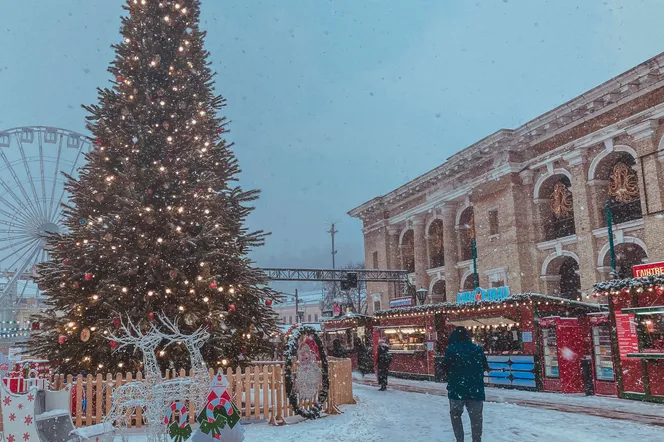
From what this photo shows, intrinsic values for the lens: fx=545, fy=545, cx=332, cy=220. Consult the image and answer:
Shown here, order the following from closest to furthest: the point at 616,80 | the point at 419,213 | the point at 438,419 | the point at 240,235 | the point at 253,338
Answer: the point at 438,419, the point at 253,338, the point at 240,235, the point at 616,80, the point at 419,213

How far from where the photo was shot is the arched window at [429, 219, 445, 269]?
3734 cm

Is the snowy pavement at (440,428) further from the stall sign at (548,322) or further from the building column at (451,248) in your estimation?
the building column at (451,248)

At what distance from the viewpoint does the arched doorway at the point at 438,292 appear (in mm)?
37469

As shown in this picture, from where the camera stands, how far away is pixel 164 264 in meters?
10.7

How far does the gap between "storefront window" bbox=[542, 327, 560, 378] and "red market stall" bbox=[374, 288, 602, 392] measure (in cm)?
3

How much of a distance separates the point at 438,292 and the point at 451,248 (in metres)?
4.61

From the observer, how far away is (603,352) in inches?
635

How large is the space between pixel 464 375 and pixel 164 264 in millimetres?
6104

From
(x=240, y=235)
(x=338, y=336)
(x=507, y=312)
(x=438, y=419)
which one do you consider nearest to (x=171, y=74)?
(x=240, y=235)

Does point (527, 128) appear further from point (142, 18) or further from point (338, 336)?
point (142, 18)

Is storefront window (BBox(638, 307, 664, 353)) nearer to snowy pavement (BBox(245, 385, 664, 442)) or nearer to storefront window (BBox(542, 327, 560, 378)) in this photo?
storefront window (BBox(542, 327, 560, 378))

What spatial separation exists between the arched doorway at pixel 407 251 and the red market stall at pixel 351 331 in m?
9.08

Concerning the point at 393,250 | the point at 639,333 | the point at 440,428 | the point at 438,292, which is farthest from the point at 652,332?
the point at 393,250

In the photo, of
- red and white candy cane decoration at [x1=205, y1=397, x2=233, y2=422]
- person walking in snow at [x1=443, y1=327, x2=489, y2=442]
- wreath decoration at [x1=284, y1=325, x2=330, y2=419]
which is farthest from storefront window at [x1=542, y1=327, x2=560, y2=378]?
red and white candy cane decoration at [x1=205, y1=397, x2=233, y2=422]
